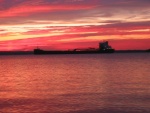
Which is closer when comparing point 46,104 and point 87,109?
point 87,109

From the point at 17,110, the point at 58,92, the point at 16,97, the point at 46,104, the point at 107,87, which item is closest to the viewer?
the point at 17,110

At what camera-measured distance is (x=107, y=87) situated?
41.0m

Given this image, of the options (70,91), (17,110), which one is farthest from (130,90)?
(17,110)

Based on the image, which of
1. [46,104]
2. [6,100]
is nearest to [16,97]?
[6,100]

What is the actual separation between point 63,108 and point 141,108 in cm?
513


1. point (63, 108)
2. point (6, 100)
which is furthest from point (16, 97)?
point (63, 108)

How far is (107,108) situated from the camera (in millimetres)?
28297

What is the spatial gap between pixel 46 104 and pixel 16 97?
4.55m

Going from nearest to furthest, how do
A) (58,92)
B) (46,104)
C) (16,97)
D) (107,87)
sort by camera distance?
(46,104) < (16,97) < (58,92) < (107,87)

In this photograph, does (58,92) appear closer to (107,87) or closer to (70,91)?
(70,91)

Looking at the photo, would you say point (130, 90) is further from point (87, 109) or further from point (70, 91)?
point (87, 109)

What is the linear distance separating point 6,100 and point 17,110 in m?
4.82

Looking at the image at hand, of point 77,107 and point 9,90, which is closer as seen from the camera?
point 77,107

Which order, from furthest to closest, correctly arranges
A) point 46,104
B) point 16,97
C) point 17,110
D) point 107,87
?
point 107,87 → point 16,97 → point 46,104 → point 17,110
